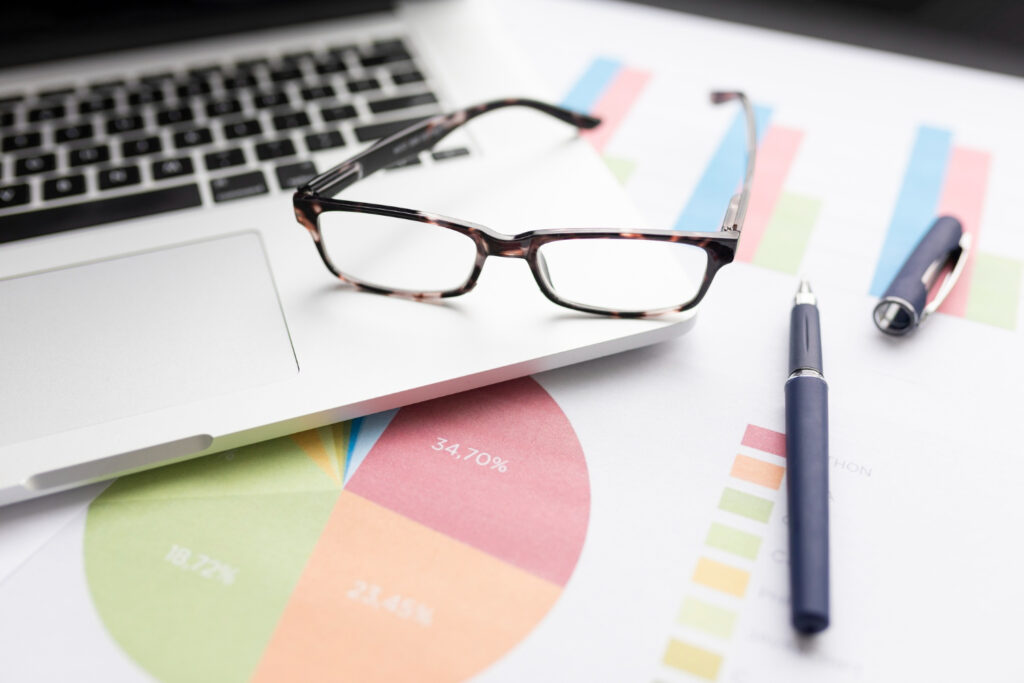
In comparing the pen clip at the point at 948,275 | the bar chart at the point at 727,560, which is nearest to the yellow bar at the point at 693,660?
the bar chart at the point at 727,560

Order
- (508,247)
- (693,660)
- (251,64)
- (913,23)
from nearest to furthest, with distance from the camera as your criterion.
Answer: (693,660), (508,247), (251,64), (913,23)

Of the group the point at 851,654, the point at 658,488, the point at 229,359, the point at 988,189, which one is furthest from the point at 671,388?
the point at 988,189

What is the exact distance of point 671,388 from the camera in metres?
0.57

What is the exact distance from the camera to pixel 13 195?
63cm

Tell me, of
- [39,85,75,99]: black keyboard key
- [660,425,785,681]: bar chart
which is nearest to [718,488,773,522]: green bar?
[660,425,785,681]: bar chart

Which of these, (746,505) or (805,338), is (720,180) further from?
(746,505)

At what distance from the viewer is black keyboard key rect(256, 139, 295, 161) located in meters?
0.67

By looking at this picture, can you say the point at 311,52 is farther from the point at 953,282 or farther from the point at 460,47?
the point at 953,282

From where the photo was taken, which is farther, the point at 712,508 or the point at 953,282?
the point at 953,282

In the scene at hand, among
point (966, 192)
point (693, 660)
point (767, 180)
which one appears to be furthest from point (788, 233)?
point (693, 660)

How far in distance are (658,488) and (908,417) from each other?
192mm

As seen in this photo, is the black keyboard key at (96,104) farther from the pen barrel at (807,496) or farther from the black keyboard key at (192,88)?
A: the pen barrel at (807,496)

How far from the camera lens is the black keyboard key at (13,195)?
2.04 ft

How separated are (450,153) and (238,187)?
18 centimetres
